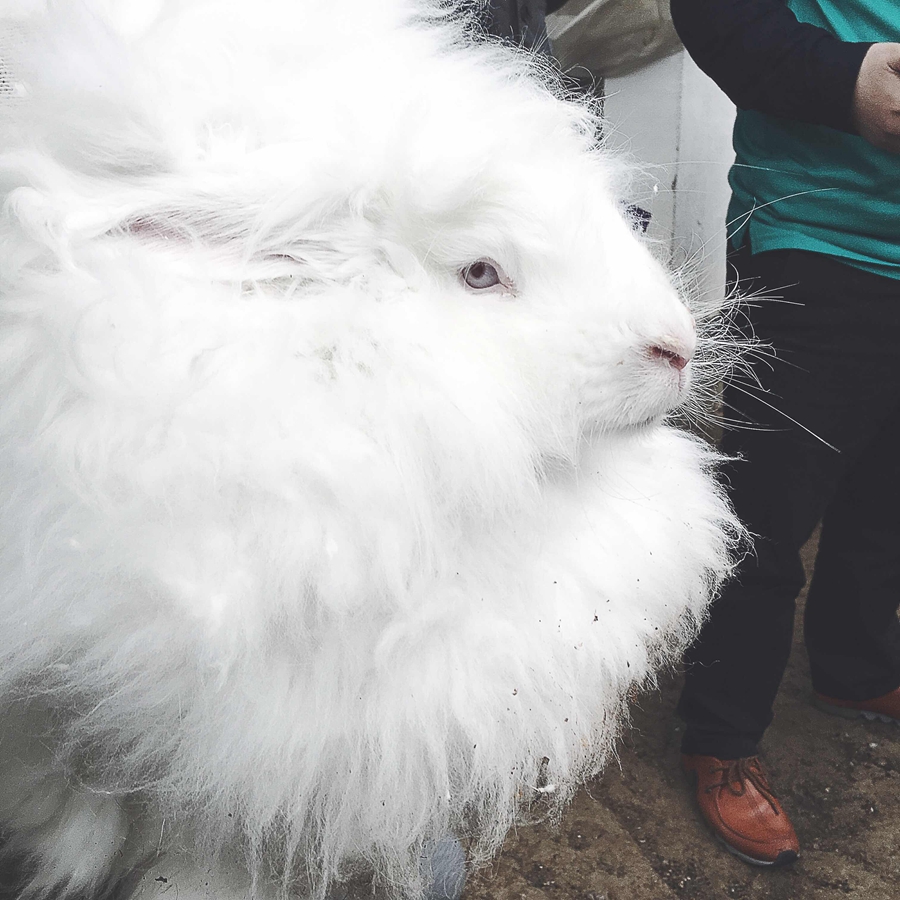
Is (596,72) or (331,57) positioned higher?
(331,57)

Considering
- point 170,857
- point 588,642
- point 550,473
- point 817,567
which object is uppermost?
point 550,473

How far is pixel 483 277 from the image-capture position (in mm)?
567

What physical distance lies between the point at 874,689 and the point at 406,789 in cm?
139

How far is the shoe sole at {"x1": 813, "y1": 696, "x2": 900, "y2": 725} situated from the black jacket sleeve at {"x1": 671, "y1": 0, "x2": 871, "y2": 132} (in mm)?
1199

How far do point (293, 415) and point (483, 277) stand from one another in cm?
17

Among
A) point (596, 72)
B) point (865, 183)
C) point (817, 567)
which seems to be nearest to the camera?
point (865, 183)

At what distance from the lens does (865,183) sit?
3.43 ft

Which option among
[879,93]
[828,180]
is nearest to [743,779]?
[828,180]

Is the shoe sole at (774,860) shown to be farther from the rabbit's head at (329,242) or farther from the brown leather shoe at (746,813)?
the rabbit's head at (329,242)

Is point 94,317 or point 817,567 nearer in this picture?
point 94,317

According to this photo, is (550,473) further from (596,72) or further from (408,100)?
(596,72)

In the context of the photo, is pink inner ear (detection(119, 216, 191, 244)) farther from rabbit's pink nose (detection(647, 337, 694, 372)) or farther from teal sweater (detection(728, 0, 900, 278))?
teal sweater (detection(728, 0, 900, 278))

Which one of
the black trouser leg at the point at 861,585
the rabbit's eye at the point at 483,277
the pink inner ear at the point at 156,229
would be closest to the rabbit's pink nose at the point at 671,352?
the rabbit's eye at the point at 483,277

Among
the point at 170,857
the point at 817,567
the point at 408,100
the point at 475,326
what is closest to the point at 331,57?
the point at 408,100
